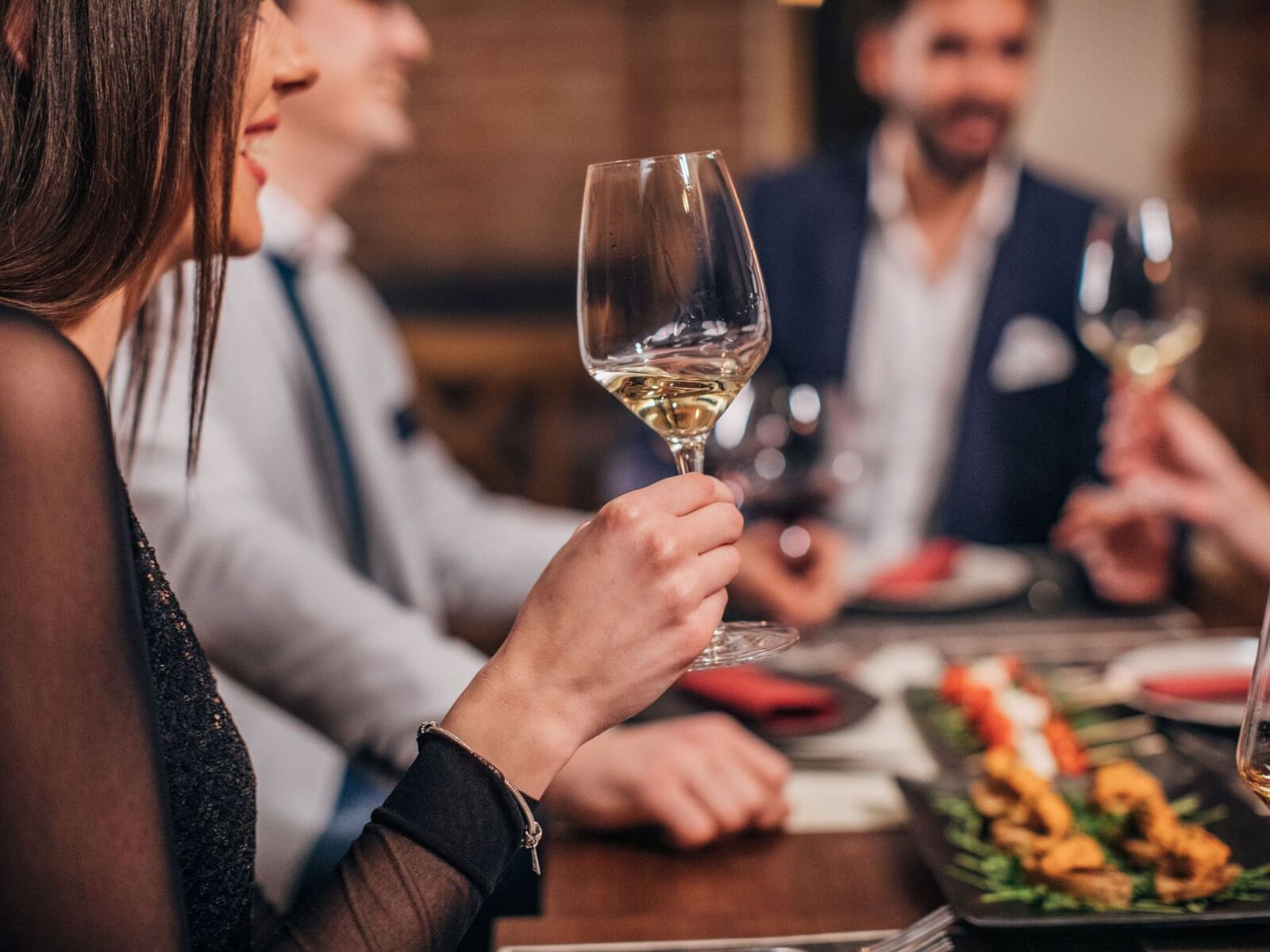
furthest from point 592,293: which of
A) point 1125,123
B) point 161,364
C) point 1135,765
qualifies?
point 1125,123

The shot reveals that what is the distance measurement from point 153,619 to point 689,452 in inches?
13.8

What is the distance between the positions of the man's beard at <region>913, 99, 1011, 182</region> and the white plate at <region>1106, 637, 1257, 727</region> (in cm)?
141

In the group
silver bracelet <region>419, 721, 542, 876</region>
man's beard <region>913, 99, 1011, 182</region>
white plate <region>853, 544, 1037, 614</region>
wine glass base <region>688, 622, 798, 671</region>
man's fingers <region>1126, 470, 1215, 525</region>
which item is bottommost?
white plate <region>853, 544, 1037, 614</region>

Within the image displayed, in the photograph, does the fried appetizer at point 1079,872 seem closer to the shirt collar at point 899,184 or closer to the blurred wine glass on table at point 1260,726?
the blurred wine glass on table at point 1260,726

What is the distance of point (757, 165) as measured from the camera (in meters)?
3.96

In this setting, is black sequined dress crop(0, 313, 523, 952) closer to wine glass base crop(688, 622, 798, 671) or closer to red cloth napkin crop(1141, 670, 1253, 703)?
wine glass base crop(688, 622, 798, 671)

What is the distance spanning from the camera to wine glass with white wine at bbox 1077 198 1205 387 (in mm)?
1545

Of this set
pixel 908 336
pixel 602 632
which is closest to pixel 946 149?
pixel 908 336

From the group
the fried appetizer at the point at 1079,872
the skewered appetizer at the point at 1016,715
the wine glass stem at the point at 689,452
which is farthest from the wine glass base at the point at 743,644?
the skewered appetizer at the point at 1016,715

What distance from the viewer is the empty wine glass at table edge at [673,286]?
75cm

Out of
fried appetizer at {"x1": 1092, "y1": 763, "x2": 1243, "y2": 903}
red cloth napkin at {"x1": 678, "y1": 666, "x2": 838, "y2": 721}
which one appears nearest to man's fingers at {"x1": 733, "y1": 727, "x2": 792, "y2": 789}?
red cloth napkin at {"x1": 678, "y1": 666, "x2": 838, "y2": 721}

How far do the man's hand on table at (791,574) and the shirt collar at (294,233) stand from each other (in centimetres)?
75

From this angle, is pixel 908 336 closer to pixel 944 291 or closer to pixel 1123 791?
pixel 944 291

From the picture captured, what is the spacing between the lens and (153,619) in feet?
2.48
